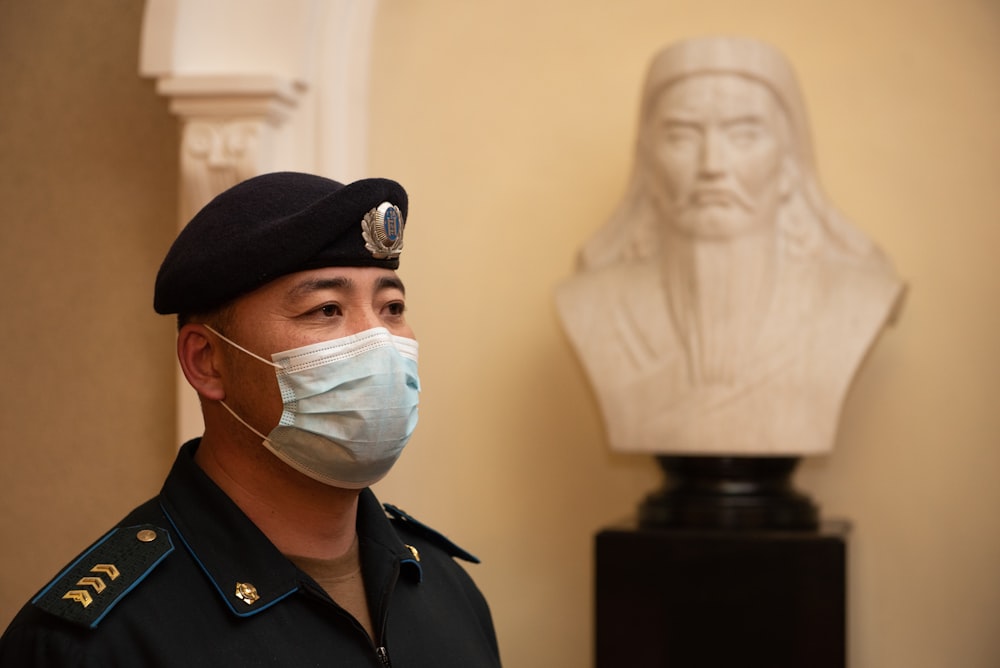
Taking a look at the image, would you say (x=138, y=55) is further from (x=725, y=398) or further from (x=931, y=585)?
(x=931, y=585)

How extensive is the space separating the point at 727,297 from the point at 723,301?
16 millimetres

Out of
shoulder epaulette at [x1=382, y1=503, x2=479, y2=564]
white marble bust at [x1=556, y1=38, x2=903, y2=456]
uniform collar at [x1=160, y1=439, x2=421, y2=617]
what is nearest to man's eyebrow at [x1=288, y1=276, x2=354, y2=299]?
uniform collar at [x1=160, y1=439, x2=421, y2=617]

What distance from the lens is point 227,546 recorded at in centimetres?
157

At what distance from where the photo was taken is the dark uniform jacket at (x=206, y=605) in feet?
4.65

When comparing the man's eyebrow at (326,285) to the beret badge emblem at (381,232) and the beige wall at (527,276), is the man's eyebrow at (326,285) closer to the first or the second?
the beret badge emblem at (381,232)

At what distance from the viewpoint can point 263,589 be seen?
1528 mm

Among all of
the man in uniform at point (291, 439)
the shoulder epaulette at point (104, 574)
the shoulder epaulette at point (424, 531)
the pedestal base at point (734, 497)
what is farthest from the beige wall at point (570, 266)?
the shoulder epaulette at point (104, 574)

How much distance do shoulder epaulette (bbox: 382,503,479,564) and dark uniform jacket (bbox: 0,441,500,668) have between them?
0.21m

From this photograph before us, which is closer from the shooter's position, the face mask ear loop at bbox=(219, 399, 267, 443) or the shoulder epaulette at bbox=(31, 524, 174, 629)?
the shoulder epaulette at bbox=(31, 524, 174, 629)

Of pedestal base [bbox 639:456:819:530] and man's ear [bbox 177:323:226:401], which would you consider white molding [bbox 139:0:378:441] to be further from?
man's ear [bbox 177:323:226:401]

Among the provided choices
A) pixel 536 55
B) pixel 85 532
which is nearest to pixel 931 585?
pixel 536 55

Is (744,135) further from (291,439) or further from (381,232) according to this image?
(291,439)

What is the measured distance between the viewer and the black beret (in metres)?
1.61

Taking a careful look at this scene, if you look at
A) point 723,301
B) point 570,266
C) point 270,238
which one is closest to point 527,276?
point 570,266
